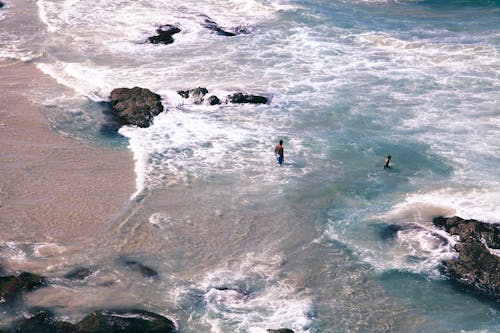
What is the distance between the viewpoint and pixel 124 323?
1473cm

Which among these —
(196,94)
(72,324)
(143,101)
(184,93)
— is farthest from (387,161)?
(72,324)

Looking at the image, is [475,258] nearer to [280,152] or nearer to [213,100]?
[280,152]

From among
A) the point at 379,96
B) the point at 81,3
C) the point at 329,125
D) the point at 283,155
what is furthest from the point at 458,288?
the point at 81,3

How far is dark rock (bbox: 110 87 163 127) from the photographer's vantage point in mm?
25375

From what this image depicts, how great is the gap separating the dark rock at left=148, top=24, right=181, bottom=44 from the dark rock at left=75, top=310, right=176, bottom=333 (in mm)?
21760

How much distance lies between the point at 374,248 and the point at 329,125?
833 centimetres

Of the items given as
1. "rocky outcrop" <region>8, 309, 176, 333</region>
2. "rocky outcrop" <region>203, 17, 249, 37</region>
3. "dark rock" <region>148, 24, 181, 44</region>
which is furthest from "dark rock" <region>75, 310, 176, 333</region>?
"rocky outcrop" <region>203, 17, 249, 37</region>

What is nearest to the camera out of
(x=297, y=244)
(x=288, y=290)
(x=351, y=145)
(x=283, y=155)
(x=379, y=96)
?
(x=288, y=290)

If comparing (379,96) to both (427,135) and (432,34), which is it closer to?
(427,135)

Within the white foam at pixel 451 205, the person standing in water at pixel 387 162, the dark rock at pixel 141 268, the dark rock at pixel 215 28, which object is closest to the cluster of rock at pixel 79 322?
the dark rock at pixel 141 268

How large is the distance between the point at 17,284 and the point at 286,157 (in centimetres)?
1107

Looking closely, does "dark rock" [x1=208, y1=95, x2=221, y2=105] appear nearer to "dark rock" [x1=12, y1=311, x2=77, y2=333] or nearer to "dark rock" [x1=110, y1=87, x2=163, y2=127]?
"dark rock" [x1=110, y1=87, x2=163, y2=127]

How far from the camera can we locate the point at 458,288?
17.2m

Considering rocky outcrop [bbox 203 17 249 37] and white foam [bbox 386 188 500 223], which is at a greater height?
rocky outcrop [bbox 203 17 249 37]
